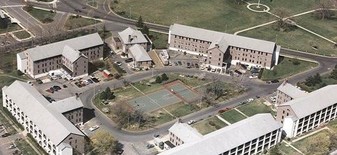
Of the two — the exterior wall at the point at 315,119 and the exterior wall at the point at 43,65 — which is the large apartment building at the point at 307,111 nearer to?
the exterior wall at the point at 315,119

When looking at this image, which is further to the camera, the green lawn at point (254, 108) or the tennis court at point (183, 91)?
the tennis court at point (183, 91)

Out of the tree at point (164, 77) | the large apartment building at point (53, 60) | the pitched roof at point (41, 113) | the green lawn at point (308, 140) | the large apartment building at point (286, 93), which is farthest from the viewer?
the tree at point (164, 77)

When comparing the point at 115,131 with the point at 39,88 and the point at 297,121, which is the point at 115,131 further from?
the point at 297,121

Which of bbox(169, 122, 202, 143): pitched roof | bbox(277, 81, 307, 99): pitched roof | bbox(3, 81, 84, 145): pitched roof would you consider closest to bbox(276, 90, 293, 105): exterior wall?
bbox(277, 81, 307, 99): pitched roof

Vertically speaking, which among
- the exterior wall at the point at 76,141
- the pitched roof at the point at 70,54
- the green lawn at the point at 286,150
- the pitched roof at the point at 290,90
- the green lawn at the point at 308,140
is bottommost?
the green lawn at the point at 286,150

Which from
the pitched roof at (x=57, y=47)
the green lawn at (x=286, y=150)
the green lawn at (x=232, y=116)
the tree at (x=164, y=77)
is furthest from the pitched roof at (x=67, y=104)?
the green lawn at (x=286, y=150)

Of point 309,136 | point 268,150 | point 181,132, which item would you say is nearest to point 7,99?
point 181,132

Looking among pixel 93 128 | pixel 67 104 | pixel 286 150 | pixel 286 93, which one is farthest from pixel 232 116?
pixel 67 104

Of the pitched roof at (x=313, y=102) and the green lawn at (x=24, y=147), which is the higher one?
the pitched roof at (x=313, y=102)
